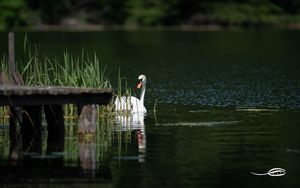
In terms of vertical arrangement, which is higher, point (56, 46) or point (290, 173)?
point (56, 46)

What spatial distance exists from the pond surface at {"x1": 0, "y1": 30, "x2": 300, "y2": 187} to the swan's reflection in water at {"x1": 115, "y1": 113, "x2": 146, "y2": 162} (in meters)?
0.02

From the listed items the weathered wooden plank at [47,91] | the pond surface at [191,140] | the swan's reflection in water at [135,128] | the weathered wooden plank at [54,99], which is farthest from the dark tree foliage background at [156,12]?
the weathered wooden plank at [47,91]

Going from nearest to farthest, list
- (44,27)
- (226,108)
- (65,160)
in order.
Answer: (65,160)
(226,108)
(44,27)

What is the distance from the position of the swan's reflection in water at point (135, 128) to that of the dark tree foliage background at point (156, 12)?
71.9 metres

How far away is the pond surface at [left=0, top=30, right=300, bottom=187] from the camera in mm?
19156

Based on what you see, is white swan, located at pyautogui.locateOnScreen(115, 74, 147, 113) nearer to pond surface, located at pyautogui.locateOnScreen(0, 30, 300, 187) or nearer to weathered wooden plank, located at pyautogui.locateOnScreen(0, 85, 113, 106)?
pond surface, located at pyautogui.locateOnScreen(0, 30, 300, 187)

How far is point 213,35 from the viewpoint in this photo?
86.9 metres

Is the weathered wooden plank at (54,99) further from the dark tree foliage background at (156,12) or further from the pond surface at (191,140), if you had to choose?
the dark tree foliage background at (156,12)

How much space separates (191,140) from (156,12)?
80.7m

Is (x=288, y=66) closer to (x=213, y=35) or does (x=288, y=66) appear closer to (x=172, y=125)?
(x=172, y=125)

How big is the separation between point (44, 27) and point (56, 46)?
114ft

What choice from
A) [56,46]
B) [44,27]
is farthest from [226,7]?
[56,46]

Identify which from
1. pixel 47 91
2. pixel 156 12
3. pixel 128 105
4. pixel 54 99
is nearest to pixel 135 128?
pixel 128 105

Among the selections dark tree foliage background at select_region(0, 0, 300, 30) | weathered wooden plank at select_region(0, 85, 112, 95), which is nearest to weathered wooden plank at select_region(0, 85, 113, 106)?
weathered wooden plank at select_region(0, 85, 112, 95)
